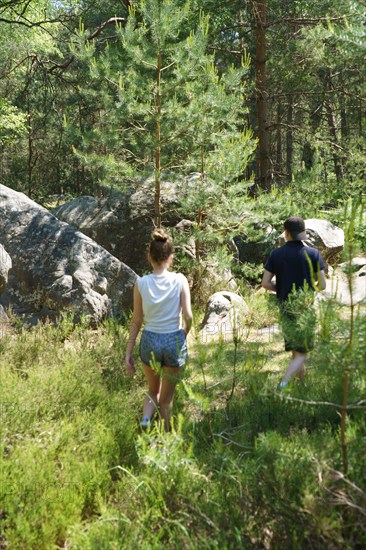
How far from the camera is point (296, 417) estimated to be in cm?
411

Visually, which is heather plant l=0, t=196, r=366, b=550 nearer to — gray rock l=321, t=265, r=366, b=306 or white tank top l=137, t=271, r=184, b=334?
gray rock l=321, t=265, r=366, b=306

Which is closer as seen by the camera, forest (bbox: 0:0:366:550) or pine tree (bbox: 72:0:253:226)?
forest (bbox: 0:0:366:550)

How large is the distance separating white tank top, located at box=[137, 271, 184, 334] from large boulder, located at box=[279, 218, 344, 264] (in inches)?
286

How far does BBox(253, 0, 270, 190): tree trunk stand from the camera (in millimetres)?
12242

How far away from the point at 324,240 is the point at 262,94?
4121 mm

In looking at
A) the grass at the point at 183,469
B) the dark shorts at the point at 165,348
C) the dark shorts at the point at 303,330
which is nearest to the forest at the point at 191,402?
the grass at the point at 183,469

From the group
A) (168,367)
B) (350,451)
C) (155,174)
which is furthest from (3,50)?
(350,451)

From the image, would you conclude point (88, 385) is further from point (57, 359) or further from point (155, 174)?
point (155, 174)

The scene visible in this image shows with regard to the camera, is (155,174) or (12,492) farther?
(155,174)

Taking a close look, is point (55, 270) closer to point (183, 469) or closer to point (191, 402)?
point (191, 402)

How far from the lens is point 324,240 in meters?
11.4

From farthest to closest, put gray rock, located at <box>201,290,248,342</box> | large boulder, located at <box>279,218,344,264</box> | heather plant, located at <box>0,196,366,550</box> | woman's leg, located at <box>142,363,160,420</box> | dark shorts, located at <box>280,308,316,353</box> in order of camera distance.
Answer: large boulder, located at <box>279,218,344,264</box>
gray rock, located at <box>201,290,248,342</box>
woman's leg, located at <box>142,363,160,420</box>
dark shorts, located at <box>280,308,316,353</box>
heather plant, located at <box>0,196,366,550</box>

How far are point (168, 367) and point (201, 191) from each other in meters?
5.21

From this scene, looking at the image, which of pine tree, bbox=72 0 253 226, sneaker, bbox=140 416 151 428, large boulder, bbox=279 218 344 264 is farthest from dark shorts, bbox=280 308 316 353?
large boulder, bbox=279 218 344 264
